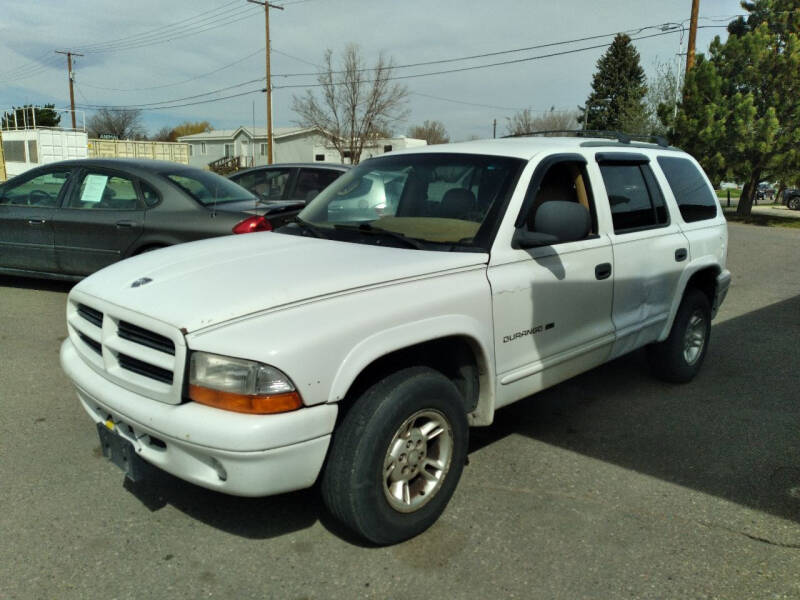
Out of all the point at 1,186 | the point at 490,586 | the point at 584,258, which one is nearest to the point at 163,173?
the point at 1,186

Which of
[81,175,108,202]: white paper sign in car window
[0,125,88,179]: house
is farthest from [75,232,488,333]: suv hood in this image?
[0,125,88,179]: house

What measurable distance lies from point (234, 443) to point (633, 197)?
3.11 metres

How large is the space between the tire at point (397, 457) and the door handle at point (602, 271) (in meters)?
1.34

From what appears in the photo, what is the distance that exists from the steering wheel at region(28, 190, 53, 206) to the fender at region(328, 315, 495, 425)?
242 inches

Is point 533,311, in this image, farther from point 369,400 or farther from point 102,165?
point 102,165

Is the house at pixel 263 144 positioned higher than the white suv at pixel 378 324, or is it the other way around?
the house at pixel 263 144

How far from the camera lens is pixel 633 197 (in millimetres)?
4289

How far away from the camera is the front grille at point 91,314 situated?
2984 millimetres

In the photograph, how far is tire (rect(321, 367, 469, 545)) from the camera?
2568 millimetres

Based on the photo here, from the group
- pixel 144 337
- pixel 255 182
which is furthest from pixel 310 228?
pixel 255 182

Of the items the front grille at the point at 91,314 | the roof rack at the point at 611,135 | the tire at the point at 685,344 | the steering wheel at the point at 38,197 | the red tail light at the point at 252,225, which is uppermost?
the roof rack at the point at 611,135

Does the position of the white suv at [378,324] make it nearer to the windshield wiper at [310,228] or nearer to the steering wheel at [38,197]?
the windshield wiper at [310,228]

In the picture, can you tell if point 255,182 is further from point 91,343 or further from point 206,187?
point 91,343

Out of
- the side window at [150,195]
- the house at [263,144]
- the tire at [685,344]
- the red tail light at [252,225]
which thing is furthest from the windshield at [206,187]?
the house at [263,144]
